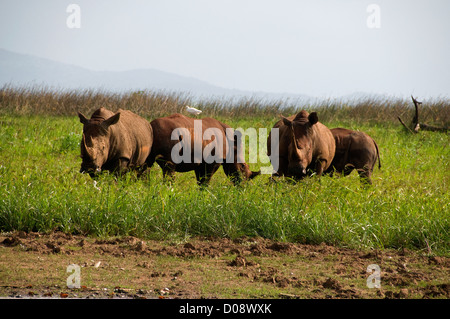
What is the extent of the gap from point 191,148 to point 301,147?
1.79m

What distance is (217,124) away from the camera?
9.44m

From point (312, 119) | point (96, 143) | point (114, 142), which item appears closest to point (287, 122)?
point (312, 119)

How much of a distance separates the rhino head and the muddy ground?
1.18m

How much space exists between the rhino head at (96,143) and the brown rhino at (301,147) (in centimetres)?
253

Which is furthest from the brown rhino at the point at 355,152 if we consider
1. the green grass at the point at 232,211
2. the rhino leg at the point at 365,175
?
the green grass at the point at 232,211

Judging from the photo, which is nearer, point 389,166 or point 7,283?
point 7,283

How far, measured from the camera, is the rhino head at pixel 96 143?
23.9 feet

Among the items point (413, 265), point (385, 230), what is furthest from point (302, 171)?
point (413, 265)

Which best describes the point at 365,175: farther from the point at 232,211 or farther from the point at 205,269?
the point at 205,269

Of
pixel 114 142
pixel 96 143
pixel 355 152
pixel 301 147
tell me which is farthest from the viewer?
pixel 355 152

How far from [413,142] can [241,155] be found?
9.13 m

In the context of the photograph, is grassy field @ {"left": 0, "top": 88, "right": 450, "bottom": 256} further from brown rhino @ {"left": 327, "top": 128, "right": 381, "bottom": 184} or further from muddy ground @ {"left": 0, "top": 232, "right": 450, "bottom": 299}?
brown rhino @ {"left": 327, "top": 128, "right": 381, "bottom": 184}

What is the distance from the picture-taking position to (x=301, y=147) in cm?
803

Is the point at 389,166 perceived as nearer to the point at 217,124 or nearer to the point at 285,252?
the point at 217,124
